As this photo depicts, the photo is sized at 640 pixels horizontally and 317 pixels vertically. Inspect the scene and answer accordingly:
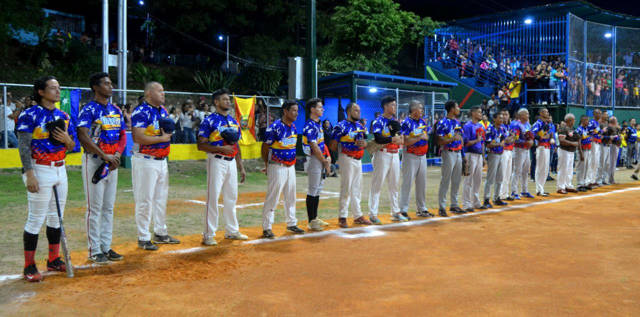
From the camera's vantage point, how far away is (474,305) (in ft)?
15.3

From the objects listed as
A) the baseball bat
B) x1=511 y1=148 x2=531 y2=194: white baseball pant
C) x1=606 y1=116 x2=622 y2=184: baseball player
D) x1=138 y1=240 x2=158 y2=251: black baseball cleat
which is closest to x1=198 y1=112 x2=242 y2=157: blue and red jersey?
x1=138 y1=240 x2=158 y2=251: black baseball cleat

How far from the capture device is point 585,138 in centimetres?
1428

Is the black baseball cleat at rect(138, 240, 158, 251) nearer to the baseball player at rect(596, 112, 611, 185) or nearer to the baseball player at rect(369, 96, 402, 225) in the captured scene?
the baseball player at rect(369, 96, 402, 225)

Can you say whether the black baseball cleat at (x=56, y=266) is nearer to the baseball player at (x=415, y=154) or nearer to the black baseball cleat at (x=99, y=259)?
the black baseball cleat at (x=99, y=259)

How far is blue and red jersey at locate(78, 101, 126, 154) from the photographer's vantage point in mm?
6137

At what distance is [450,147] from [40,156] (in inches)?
280

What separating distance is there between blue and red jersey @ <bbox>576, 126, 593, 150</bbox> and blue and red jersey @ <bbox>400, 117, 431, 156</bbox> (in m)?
6.87

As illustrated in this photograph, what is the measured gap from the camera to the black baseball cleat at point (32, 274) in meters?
5.28

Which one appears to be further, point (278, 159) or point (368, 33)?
point (368, 33)

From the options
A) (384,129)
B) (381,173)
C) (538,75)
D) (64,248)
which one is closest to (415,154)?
(381,173)

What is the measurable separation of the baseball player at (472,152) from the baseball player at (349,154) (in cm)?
286

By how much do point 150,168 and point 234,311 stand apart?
9.68 feet

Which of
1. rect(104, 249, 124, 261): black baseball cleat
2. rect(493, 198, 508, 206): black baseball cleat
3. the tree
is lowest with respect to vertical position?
rect(104, 249, 124, 261): black baseball cleat

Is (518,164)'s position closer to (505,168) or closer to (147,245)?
(505,168)
